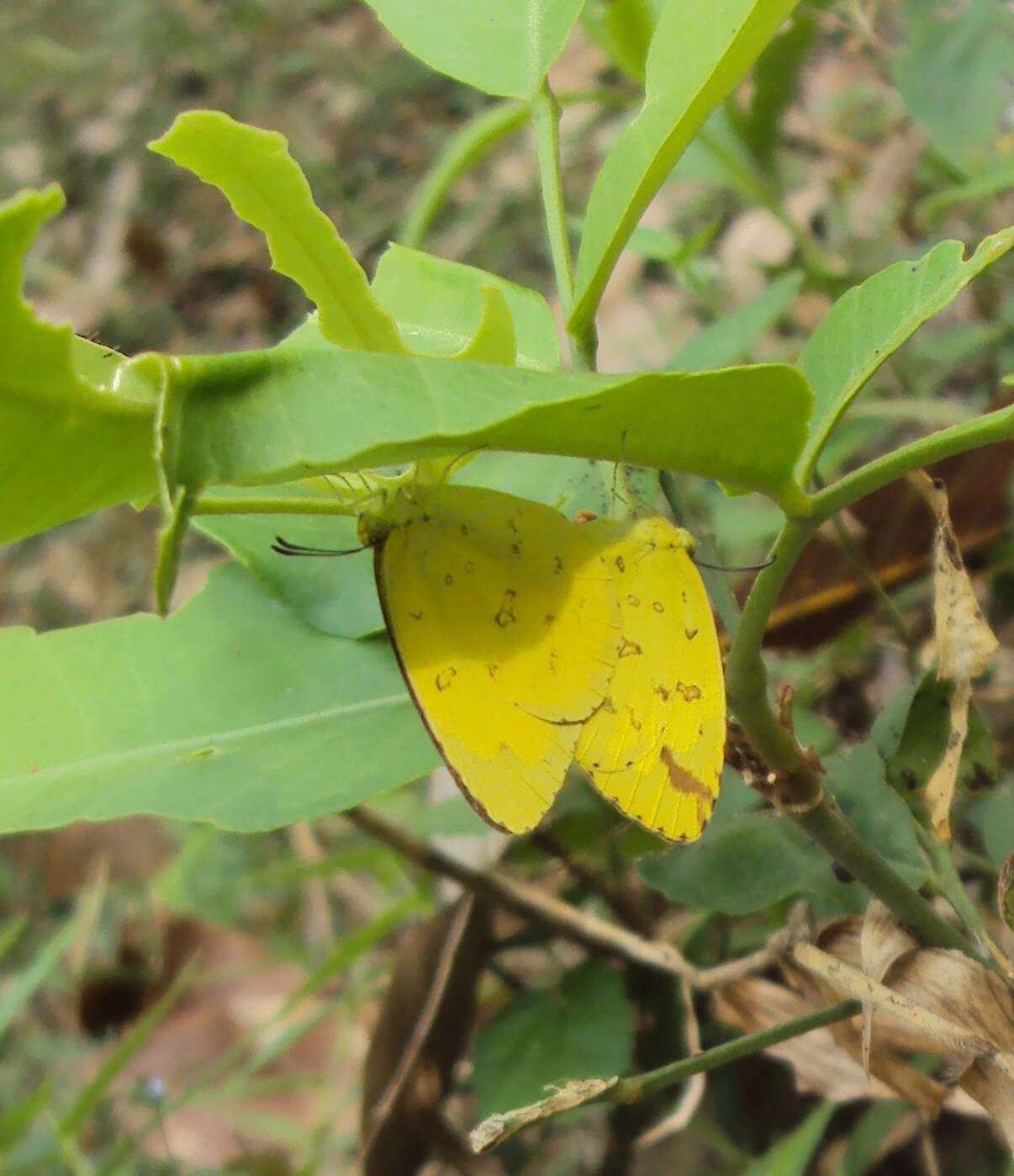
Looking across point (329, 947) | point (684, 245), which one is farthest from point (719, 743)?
point (329, 947)

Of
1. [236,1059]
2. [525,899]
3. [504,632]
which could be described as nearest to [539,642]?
[504,632]

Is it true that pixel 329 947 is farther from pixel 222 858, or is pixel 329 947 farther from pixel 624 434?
pixel 624 434

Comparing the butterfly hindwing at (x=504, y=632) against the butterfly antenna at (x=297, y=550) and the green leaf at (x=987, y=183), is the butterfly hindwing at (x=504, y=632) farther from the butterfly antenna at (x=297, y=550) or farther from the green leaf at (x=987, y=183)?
the green leaf at (x=987, y=183)

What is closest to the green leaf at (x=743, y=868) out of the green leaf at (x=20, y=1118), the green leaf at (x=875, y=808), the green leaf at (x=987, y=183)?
the green leaf at (x=875, y=808)

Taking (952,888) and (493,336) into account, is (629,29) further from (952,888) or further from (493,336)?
(952,888)

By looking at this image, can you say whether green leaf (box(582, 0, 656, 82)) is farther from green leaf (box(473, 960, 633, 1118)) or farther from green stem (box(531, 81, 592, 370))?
green leaf (box(473, 960, 633, 1118))

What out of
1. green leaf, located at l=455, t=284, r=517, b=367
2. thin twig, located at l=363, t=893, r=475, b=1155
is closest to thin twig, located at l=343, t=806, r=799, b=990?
thin twig, located at l=363, t=893, r=475, b=1155
